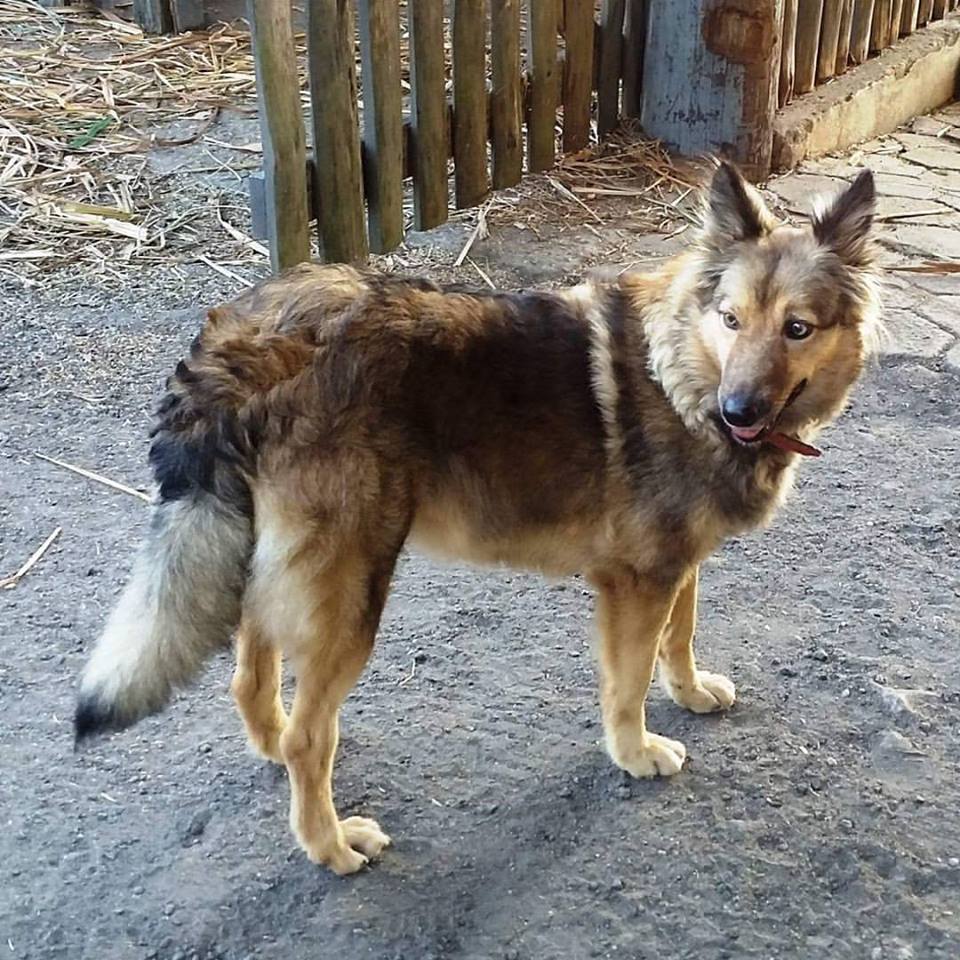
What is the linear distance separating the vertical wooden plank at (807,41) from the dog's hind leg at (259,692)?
5.48m

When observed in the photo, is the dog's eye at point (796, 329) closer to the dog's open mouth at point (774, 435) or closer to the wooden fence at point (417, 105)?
the dog's open mouth at point (774, 435)

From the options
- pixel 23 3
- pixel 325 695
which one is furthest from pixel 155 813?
pixel 23 3

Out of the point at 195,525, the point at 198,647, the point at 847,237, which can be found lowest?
the point at 198,647

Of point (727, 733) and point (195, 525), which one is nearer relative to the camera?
point (195, 525)

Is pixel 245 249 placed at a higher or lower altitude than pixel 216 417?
lower

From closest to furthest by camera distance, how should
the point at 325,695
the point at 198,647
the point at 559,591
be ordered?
1. the point at 198,647
2. the point at 325,695
3. the point at 559,591

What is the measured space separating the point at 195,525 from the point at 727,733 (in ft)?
5.09

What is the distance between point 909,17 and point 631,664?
21.8 feet

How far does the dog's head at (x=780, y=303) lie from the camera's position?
2.52 meters

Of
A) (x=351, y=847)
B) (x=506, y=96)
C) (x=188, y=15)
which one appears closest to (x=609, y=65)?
(x=506, y=96)

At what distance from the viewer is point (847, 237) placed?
2.58 meters

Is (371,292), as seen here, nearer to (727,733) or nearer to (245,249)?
(727,733)

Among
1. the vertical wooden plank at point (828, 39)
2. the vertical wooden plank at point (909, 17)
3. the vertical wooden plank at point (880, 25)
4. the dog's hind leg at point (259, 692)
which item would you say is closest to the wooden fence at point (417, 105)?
the vertical wooden plank at point (828, 39)

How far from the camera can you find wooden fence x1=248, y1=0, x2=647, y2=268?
4.74 m
